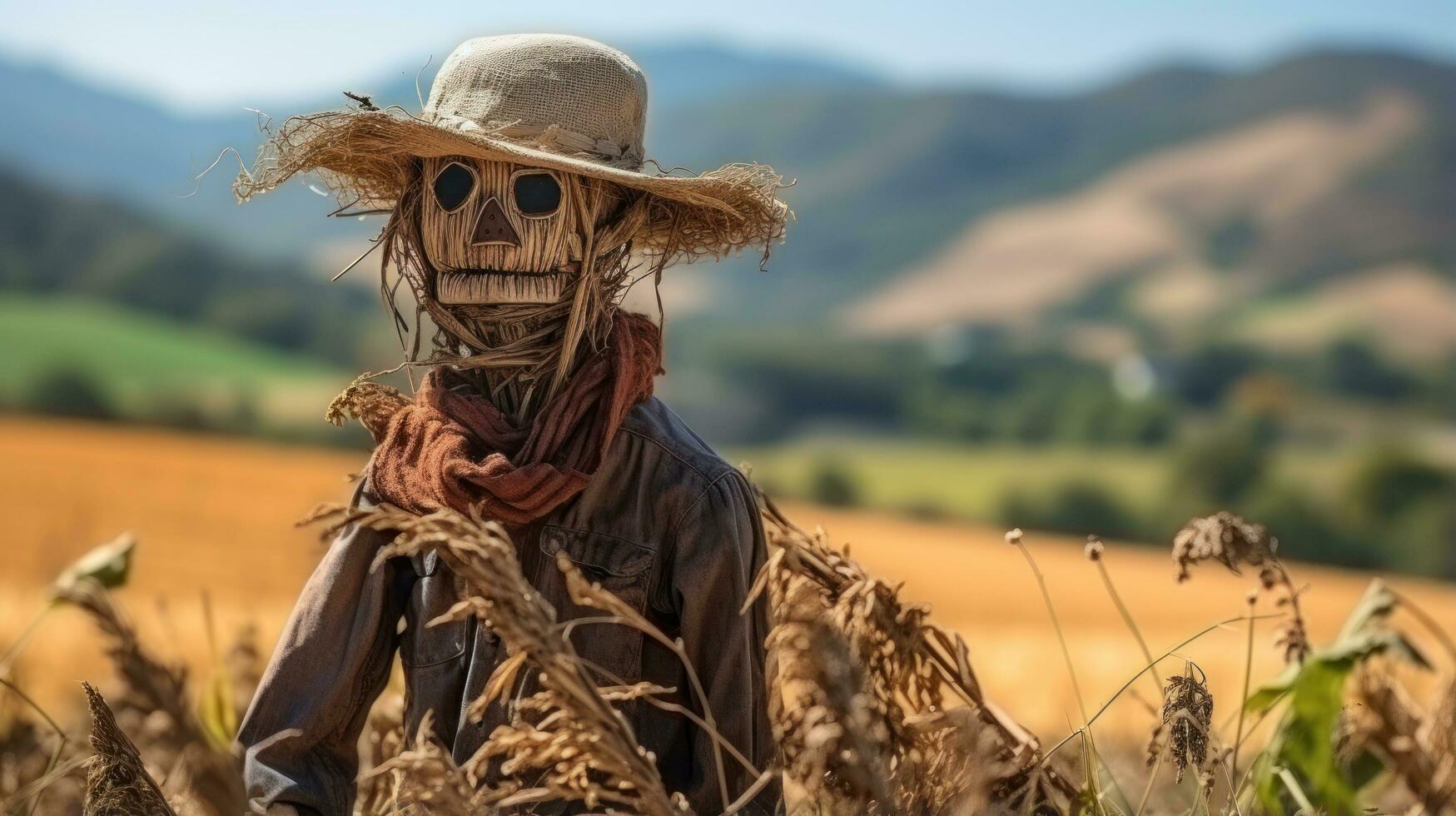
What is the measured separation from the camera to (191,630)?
7.25 m

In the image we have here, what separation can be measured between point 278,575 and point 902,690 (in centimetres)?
1028

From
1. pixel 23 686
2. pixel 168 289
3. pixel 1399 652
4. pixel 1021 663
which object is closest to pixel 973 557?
pixel 1021 663

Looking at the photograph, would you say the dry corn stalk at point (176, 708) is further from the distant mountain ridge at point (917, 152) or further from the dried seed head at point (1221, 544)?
the distant mountain ridge at point (917, 152)

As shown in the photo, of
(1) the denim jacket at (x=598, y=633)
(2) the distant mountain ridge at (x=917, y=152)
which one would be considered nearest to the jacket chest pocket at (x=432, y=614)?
(1) the denim jacket at (x=598, y=633)

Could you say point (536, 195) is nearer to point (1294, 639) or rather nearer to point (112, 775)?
point (112, 775)

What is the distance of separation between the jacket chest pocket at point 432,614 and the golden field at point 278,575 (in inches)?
28.8

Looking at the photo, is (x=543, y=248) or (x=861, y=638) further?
(x=543, y=248)

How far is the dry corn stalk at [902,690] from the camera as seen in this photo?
96.5 inches

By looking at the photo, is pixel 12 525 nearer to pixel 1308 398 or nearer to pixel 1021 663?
pixel 1021 663

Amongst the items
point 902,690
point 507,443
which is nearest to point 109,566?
point 507,443

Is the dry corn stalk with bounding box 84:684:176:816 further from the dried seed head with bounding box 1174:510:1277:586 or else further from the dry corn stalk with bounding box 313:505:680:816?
the dried seed head with bounding box 1174:510:1277:586

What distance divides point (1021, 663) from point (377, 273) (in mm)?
5064

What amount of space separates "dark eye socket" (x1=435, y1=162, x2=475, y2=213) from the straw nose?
5cm

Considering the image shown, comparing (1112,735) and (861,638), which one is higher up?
(861,638)
